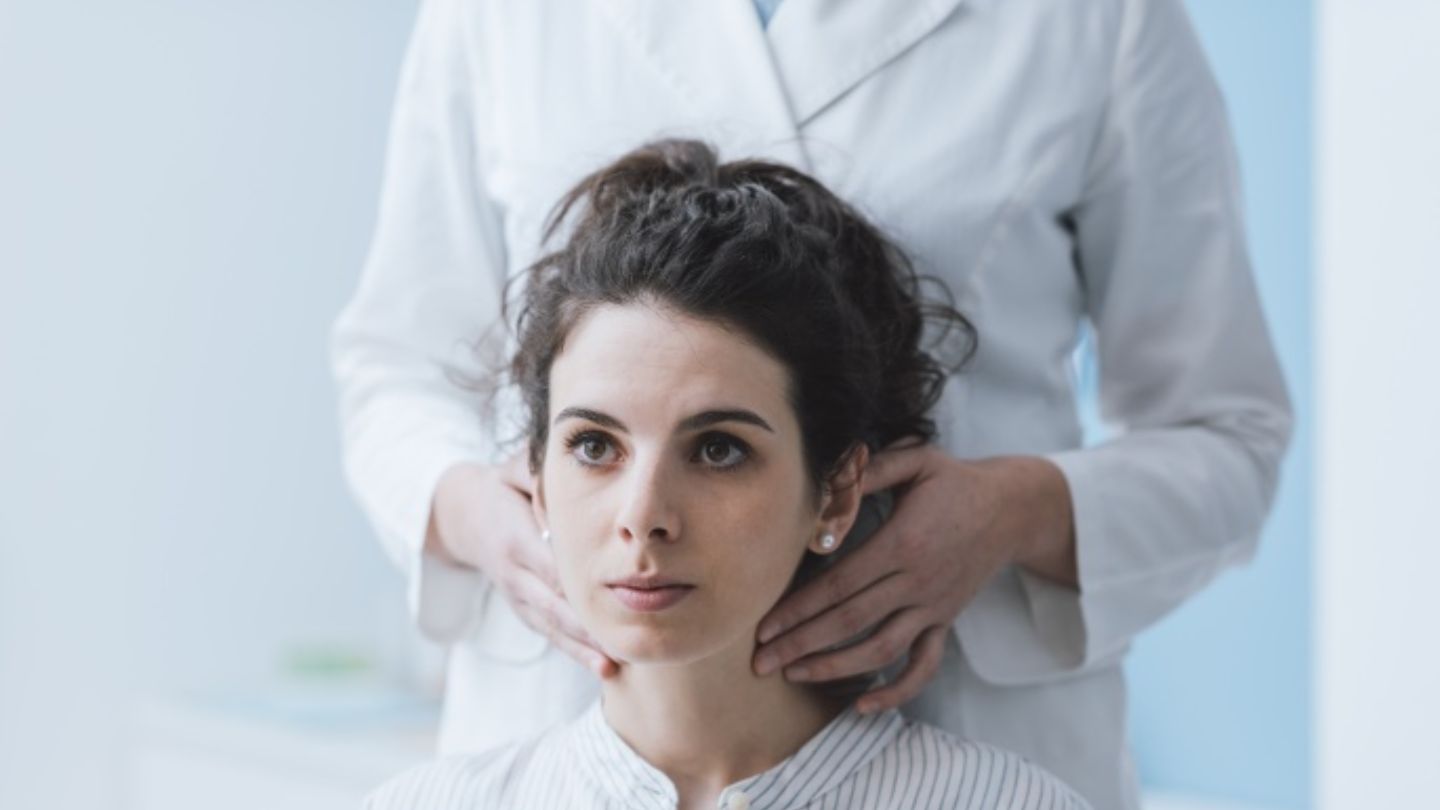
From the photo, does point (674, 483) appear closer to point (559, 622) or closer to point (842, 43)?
point (559, 622)

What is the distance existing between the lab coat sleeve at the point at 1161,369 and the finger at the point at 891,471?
0.11 meters

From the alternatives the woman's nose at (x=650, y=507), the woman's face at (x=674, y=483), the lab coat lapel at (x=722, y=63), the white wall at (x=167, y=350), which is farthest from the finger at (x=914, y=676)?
the white wall at (x=167, y=350)

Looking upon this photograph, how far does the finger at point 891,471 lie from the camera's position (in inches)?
44.5

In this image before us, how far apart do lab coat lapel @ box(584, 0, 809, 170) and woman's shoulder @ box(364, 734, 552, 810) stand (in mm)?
459

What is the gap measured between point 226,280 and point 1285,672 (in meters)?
1.75

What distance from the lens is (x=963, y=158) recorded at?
1194 millimetres

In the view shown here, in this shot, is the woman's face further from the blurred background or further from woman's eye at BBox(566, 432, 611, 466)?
the blurred background

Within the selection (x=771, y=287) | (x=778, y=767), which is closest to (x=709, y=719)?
(x=778, y=767)

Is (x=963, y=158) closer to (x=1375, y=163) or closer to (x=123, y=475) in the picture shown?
(x=1375, y=163)

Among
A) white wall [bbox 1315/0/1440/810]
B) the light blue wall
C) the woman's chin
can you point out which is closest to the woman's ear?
the woman's chin

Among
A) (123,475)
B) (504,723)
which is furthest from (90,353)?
(504,723)

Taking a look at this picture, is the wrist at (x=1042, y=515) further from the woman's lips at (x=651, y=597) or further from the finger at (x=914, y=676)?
the woman's lips at (x=651, y=597)

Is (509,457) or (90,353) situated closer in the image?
(509,457)

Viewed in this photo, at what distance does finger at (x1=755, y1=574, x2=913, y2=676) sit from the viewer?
1106mm
